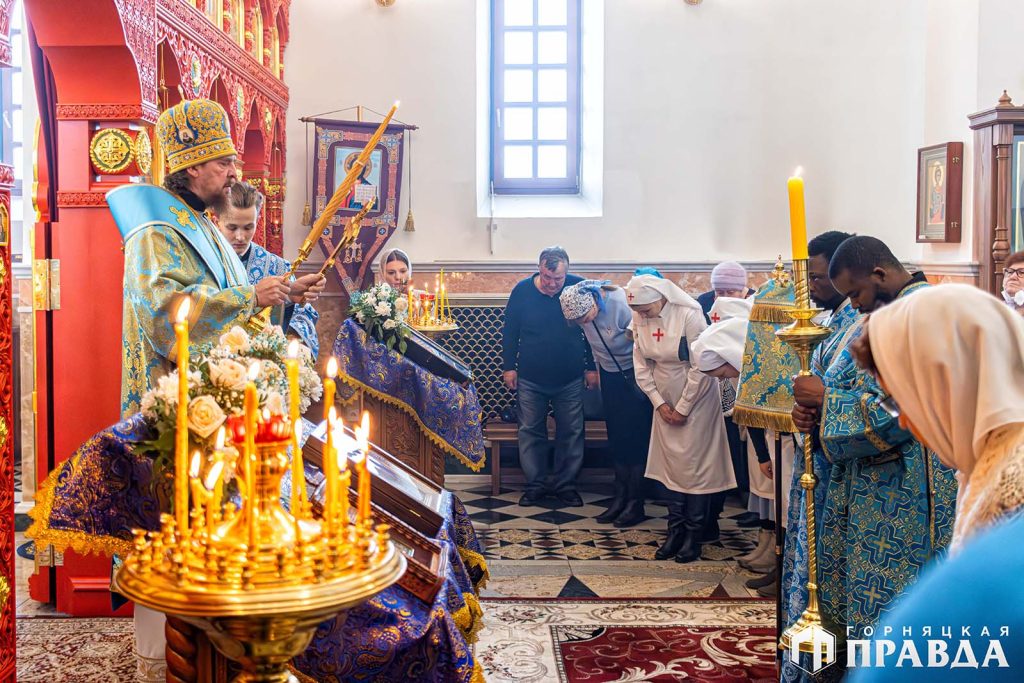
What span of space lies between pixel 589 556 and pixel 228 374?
4.04m

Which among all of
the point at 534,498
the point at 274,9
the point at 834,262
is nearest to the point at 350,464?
the point at 834,262

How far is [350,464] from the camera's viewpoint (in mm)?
3324

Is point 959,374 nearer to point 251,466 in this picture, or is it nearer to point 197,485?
point 251,466

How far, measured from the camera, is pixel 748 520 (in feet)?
23.5

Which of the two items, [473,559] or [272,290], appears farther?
[473,559]

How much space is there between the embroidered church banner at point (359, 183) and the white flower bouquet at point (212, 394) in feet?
20.3

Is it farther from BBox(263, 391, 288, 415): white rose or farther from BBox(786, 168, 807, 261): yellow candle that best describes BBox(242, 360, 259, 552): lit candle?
BBox(786, 168, 807, 261): yellow candle

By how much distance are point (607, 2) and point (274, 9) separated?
2.98 metres

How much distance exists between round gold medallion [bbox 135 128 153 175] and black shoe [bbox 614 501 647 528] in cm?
386

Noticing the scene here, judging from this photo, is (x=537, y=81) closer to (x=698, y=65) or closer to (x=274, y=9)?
(x=698, y=65)

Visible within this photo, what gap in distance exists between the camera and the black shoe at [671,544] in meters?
6.14

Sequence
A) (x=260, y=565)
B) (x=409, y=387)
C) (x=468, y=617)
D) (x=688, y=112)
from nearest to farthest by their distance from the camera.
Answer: (x=260, y=565) < (x=468, y=617) < (x=409, y=387) < (x=688, y=112)

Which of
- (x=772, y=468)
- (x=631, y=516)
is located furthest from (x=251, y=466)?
(x=631, y=516)

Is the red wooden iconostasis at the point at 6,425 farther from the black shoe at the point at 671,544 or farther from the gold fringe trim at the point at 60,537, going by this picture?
the black shoe at the point at 671,544
